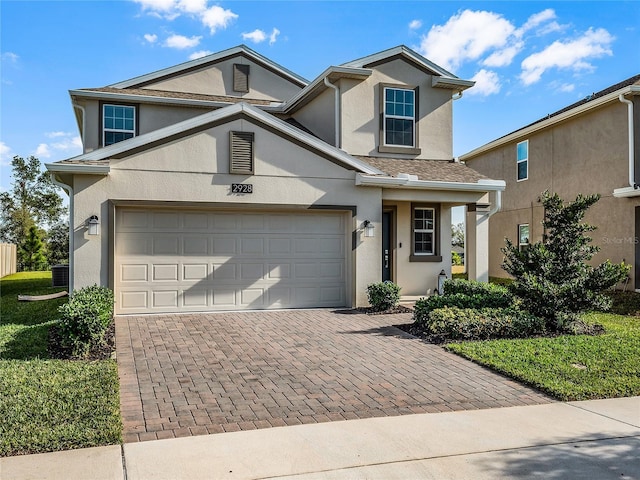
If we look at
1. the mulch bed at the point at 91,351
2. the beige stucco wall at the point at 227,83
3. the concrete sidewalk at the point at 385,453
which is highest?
the beige stucco wall at the point at 227,83

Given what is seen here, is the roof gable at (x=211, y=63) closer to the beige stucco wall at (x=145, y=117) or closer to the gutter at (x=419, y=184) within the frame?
the beige stucco wall at (x=145, y=117)

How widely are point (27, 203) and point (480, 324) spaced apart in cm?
3291

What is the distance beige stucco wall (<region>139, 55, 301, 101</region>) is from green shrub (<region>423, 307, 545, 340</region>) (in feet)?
34.7

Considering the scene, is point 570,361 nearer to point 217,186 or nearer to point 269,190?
point 269,190

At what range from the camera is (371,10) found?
1241cm

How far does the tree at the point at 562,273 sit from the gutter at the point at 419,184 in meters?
3.24

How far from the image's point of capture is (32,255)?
30.1m

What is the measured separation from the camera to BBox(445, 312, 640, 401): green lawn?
6785 millimetres

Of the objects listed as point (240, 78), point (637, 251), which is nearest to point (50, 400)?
point (240, 78)

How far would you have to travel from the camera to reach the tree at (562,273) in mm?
10203

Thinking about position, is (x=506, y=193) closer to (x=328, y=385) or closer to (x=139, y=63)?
(x=139, y=63)

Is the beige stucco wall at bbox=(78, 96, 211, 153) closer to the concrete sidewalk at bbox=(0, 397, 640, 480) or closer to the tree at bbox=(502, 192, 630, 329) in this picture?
the tree at bbox=(502, 192, 630, 329)

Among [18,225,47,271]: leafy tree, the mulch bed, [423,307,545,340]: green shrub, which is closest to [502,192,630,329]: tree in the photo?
[423,307,545,340]: green shrub

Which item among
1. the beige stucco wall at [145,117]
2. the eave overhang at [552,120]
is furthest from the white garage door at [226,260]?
the eave overhang at [552,120]
